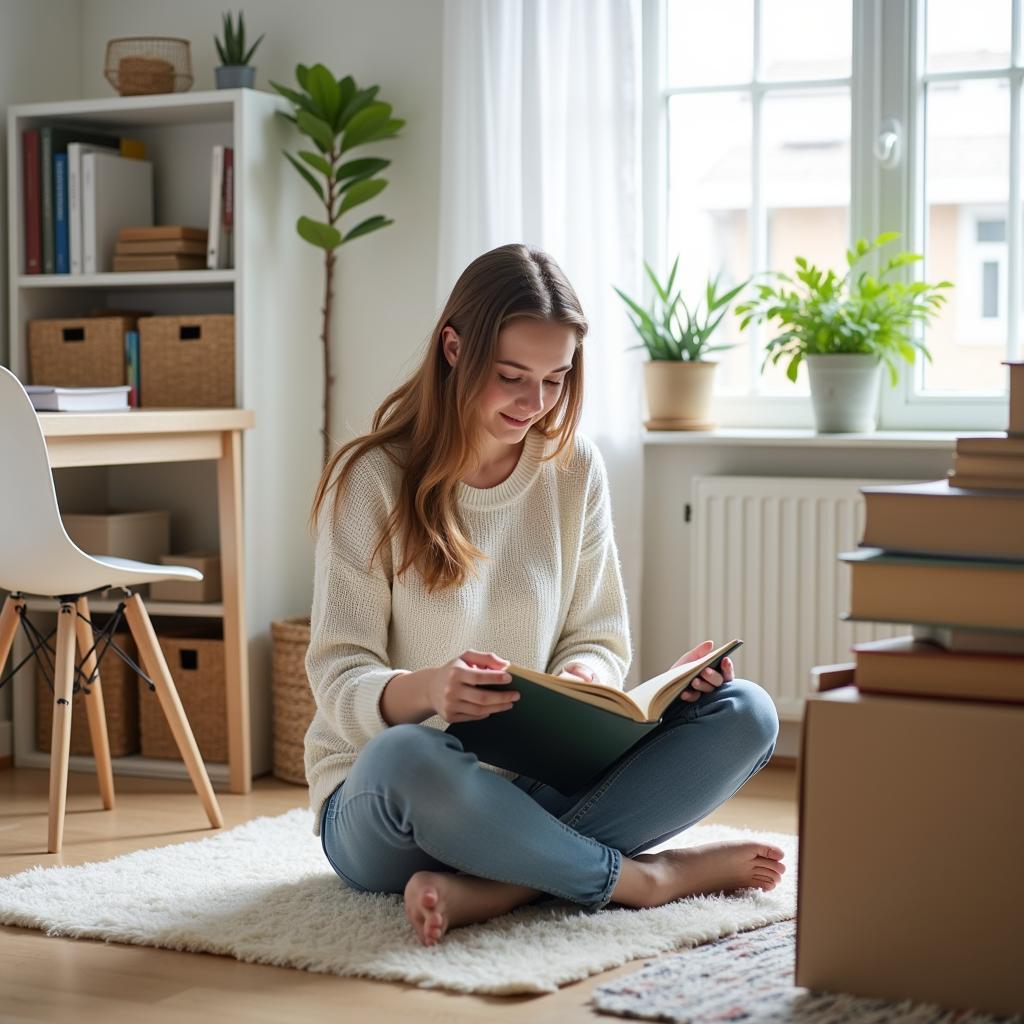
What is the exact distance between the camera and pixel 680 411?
3.24 m

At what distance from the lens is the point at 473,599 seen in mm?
2152

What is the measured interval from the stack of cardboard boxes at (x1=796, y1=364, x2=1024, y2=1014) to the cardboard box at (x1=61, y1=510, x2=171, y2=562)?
203cm

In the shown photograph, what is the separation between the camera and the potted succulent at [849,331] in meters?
3.08

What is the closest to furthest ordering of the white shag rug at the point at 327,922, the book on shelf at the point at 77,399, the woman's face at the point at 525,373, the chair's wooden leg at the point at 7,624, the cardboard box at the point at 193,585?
the white shag rug at the point at 327,922, the woman's face at the point at 525,373, the chair's wooden leg at the point at 7,624, the book on shelf at the point at 77,399, the cardboard box at the point at 193,585

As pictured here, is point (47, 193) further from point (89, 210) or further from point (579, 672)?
point (579, 672)

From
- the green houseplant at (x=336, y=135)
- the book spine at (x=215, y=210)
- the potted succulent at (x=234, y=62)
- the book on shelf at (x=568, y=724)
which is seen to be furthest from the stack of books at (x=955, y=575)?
the potted succulent at (x=234, y=62)

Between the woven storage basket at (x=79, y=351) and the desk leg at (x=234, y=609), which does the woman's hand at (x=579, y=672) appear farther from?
the woven storage basket at (x=79, y=351)

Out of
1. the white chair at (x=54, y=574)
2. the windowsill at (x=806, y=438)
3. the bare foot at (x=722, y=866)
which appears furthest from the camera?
the windowsill at (x=806, y=438)

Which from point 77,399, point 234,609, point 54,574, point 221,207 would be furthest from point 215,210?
point 54,574

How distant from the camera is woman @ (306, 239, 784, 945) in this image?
1942mm

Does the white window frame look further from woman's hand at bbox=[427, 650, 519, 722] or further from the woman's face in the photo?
woman's hand at bbox=[427, 650, 519, 722]

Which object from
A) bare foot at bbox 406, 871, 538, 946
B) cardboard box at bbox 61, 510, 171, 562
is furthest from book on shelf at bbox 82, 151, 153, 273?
bare foot at bbox 406, 871, 538, 946

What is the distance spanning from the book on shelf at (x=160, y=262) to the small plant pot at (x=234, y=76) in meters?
0.35

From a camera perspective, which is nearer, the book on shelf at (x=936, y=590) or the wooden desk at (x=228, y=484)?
the book on shelf at (x=936, y=590)
